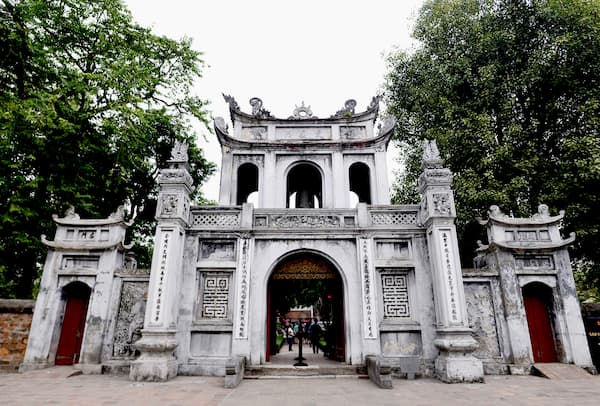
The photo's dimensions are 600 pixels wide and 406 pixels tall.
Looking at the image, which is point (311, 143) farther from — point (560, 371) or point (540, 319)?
point (560, 371)

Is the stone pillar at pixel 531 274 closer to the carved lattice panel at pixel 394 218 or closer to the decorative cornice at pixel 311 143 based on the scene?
the carved lattice panel at pixel 394 218

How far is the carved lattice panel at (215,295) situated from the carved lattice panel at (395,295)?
3986 millimetres

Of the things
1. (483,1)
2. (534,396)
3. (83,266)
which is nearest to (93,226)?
(83,266)

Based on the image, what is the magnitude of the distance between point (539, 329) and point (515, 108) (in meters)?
8.85

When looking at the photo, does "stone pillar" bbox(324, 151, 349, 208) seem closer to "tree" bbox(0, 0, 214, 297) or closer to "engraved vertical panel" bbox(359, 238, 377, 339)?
"engraved vertical panel" bbox(359, 238, 377, 339)

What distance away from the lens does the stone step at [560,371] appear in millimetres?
7676

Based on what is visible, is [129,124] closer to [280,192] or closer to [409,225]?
[280,192]

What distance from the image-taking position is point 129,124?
12164 millimetres

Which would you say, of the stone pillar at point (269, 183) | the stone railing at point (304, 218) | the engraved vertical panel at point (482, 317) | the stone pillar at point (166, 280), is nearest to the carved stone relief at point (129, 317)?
the stone pillar at point (166, 280)

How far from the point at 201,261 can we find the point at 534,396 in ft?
24.7

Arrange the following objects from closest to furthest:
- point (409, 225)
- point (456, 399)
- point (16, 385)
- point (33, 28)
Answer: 1. point (456, 399)
2. point (16, 385)
3. point (409, 225)
4. point (33, 28)

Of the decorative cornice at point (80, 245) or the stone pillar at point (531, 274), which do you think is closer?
the stone pillar at point (531, 274)

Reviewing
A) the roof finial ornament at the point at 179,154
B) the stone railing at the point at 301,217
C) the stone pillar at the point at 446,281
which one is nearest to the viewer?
the stone pillar at the point at 446,281

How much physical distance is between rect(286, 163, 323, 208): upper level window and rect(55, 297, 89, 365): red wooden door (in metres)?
6.99
